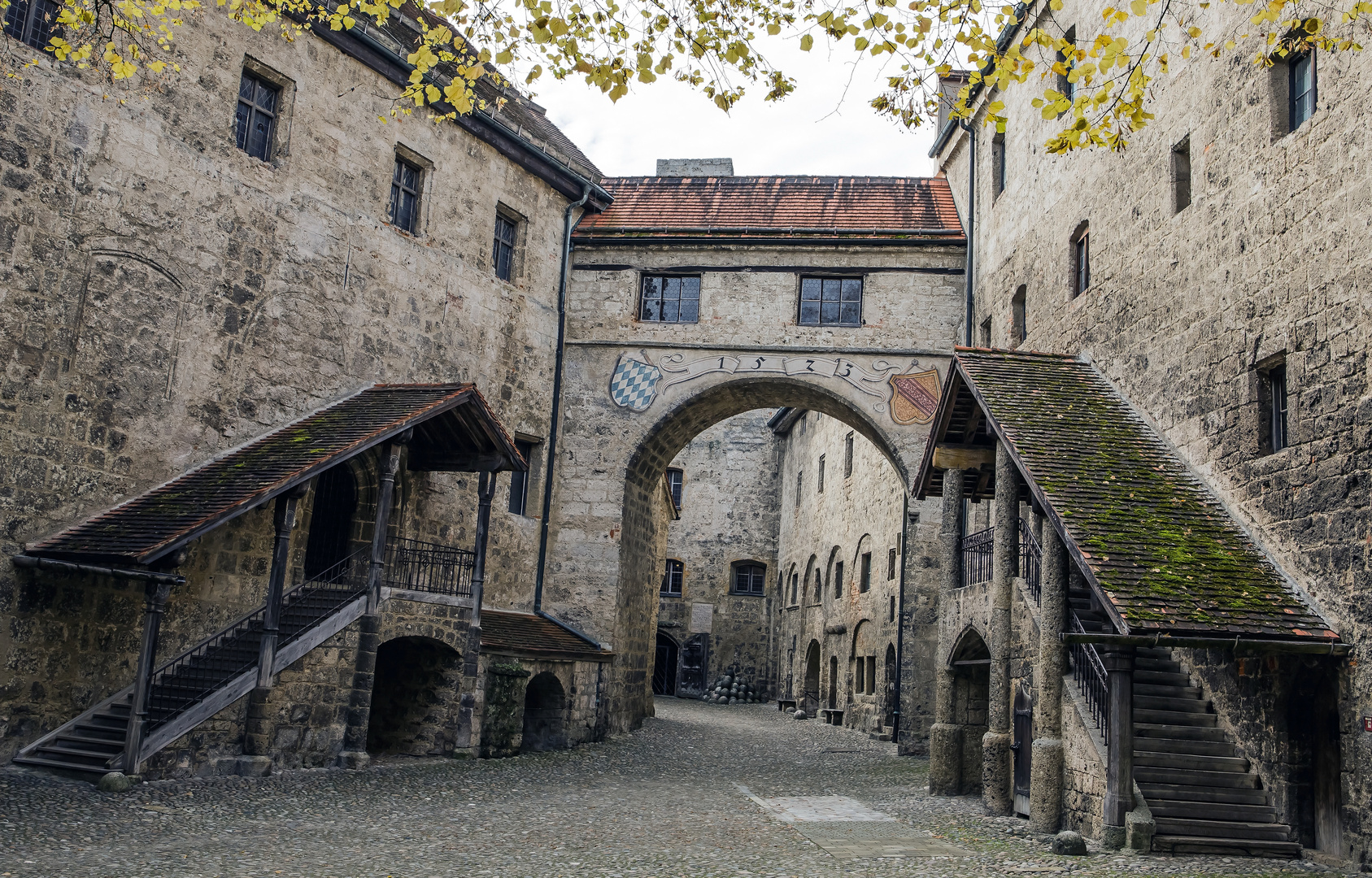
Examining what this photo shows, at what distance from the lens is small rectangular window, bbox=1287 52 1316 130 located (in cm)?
998

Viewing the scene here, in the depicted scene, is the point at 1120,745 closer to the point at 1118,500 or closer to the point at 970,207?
the point at 1118,500

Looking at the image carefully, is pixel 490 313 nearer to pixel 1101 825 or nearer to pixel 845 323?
pixel 845 323

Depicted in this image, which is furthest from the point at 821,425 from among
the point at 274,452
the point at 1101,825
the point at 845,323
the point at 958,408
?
the point at 1101,825

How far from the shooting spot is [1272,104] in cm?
1042

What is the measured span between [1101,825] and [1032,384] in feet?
16.7

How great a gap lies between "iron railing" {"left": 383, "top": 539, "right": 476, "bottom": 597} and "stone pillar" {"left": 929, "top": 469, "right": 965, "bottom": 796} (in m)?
6.26

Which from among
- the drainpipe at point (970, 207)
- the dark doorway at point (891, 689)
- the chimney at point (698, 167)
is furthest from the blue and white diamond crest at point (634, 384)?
the chimney at point (698, 167)

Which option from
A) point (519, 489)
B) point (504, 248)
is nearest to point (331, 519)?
point (519, 489)

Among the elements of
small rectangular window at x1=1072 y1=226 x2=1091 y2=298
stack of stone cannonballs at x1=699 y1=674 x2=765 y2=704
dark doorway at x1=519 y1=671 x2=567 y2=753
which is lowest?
stack of stone cannonballs at x1=699 y1=674 x2=765 y2=704

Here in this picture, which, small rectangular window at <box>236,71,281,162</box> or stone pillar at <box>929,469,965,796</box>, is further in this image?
small rectangular window at <box>236,71,281,162</box>

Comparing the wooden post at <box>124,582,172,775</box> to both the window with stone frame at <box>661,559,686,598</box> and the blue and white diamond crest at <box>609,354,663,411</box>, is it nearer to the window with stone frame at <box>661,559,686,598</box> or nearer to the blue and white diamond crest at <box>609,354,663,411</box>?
the blue and white diamond crest at <box>609,354,663,411</box>

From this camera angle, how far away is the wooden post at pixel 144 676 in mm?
10453

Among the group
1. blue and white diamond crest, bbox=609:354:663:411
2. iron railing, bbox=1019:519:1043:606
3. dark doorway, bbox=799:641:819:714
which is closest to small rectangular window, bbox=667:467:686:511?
dark doorway, bbox=799:641:819:714

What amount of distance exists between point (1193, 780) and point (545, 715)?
974 centimetres
